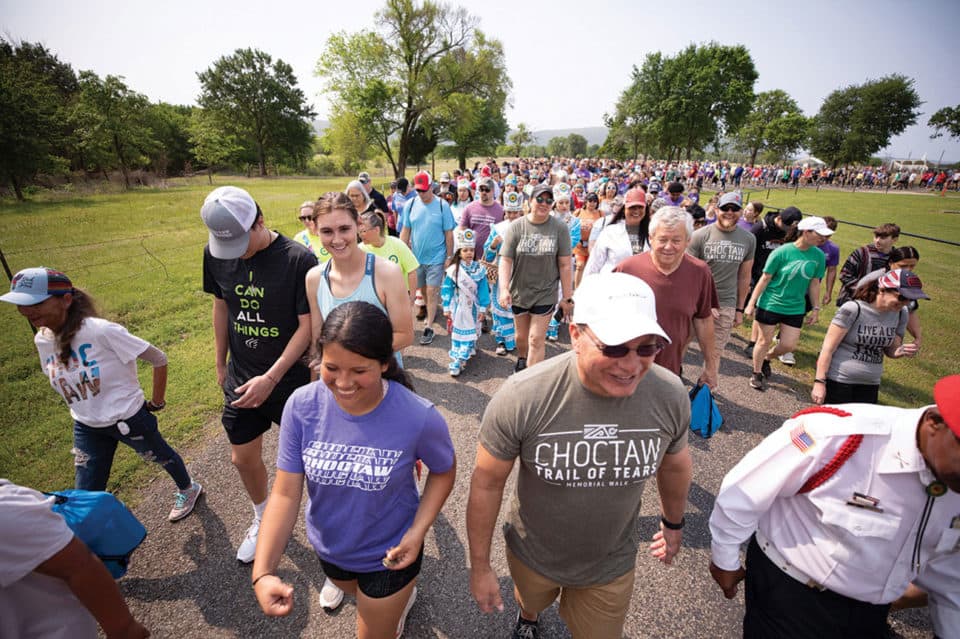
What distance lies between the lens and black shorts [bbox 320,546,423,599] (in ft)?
5.92

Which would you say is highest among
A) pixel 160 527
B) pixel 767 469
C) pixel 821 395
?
pixel 767 469

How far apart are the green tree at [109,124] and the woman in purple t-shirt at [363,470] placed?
134 feet

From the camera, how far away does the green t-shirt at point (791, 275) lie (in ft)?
16.4

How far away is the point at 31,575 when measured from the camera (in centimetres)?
161

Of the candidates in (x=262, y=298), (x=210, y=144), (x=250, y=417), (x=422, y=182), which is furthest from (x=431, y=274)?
(x=210, y=144)

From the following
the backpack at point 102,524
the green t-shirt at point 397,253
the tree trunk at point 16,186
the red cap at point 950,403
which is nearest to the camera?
the red cap at point 950,403

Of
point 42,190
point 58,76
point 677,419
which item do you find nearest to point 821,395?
point 677,419

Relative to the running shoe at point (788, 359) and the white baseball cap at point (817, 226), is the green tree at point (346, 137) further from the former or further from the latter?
the running shoe at point (788, 359)

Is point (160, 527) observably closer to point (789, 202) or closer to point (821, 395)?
point (821, 395)

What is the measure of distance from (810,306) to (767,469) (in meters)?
5.27

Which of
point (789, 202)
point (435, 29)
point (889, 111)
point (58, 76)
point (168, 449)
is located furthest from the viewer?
point (889, 111)

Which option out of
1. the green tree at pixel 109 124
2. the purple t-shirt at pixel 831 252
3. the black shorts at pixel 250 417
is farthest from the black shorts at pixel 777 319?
the green tree at pixel 109 124

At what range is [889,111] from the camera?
5178 cm

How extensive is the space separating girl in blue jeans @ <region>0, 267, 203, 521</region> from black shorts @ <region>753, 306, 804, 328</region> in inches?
266
